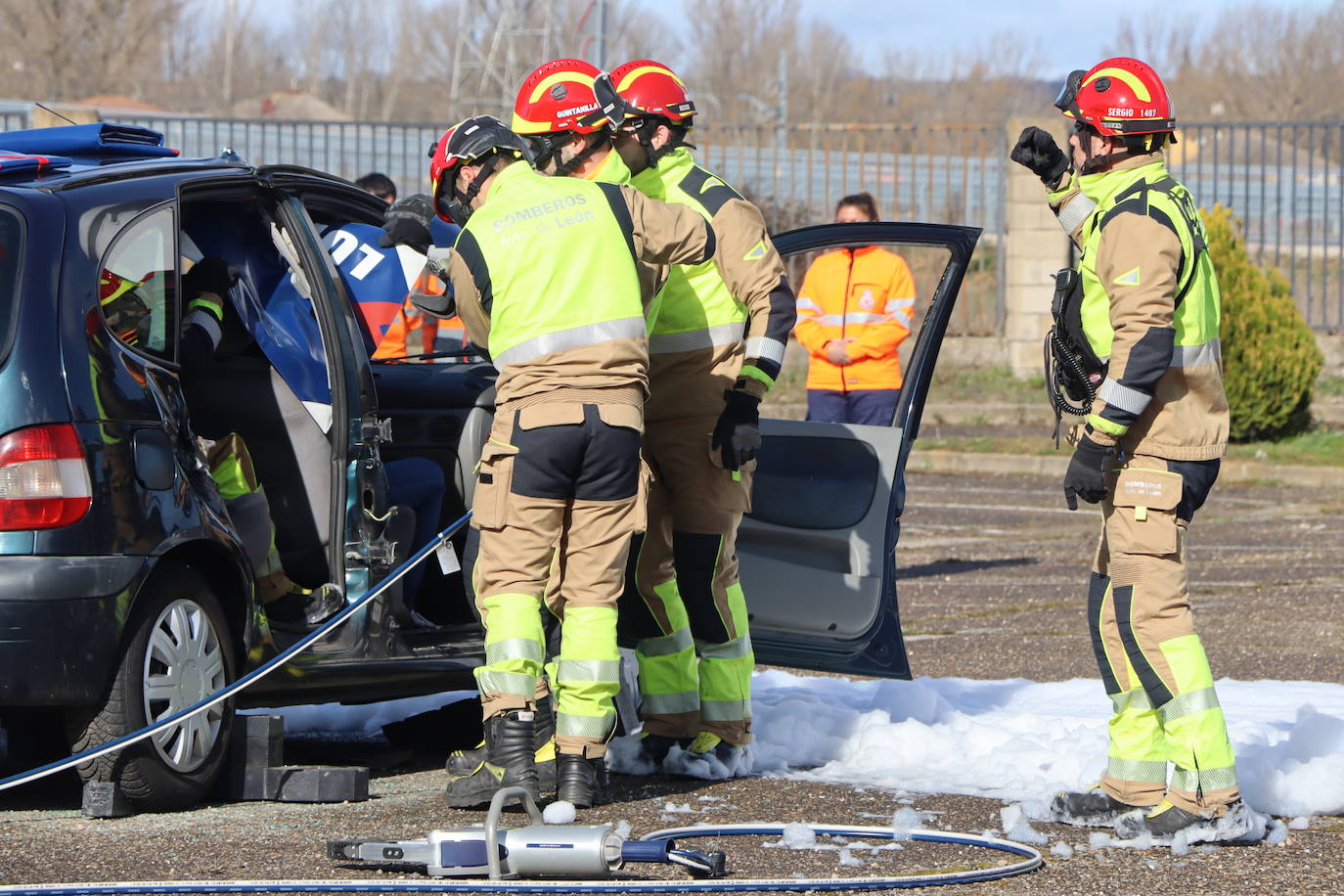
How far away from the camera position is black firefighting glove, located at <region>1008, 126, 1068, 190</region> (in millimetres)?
5117

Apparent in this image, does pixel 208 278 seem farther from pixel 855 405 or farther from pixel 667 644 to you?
pixel 855 405

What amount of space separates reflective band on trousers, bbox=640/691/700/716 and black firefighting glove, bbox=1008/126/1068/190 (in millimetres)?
1829

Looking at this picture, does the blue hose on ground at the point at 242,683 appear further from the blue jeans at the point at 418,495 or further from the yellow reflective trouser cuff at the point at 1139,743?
the yellow reflective trouser cuff at the point at 1139,743

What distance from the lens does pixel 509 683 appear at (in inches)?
195

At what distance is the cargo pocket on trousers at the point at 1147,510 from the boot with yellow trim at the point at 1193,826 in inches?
25.5

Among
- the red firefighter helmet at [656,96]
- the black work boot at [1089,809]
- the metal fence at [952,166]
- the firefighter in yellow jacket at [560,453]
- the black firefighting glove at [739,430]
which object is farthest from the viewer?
the metal fence at [952,166]

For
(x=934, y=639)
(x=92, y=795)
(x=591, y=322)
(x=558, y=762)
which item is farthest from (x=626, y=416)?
(x=934, y=639)

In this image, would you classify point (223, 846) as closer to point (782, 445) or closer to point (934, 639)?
point (782, 445)

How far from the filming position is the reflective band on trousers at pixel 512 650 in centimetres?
495

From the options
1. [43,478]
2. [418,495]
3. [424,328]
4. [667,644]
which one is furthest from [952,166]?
[43,478]

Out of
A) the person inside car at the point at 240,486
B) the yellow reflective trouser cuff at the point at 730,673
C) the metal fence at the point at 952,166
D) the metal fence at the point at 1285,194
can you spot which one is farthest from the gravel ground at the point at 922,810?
the metal fence at the point at 952,166

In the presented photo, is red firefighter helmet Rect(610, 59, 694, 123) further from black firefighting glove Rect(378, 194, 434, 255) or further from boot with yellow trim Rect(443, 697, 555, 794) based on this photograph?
boot with yellow trim Rect(443, 697, 555, 794)

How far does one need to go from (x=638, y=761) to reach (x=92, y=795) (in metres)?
1.66

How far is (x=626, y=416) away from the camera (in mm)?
5016
